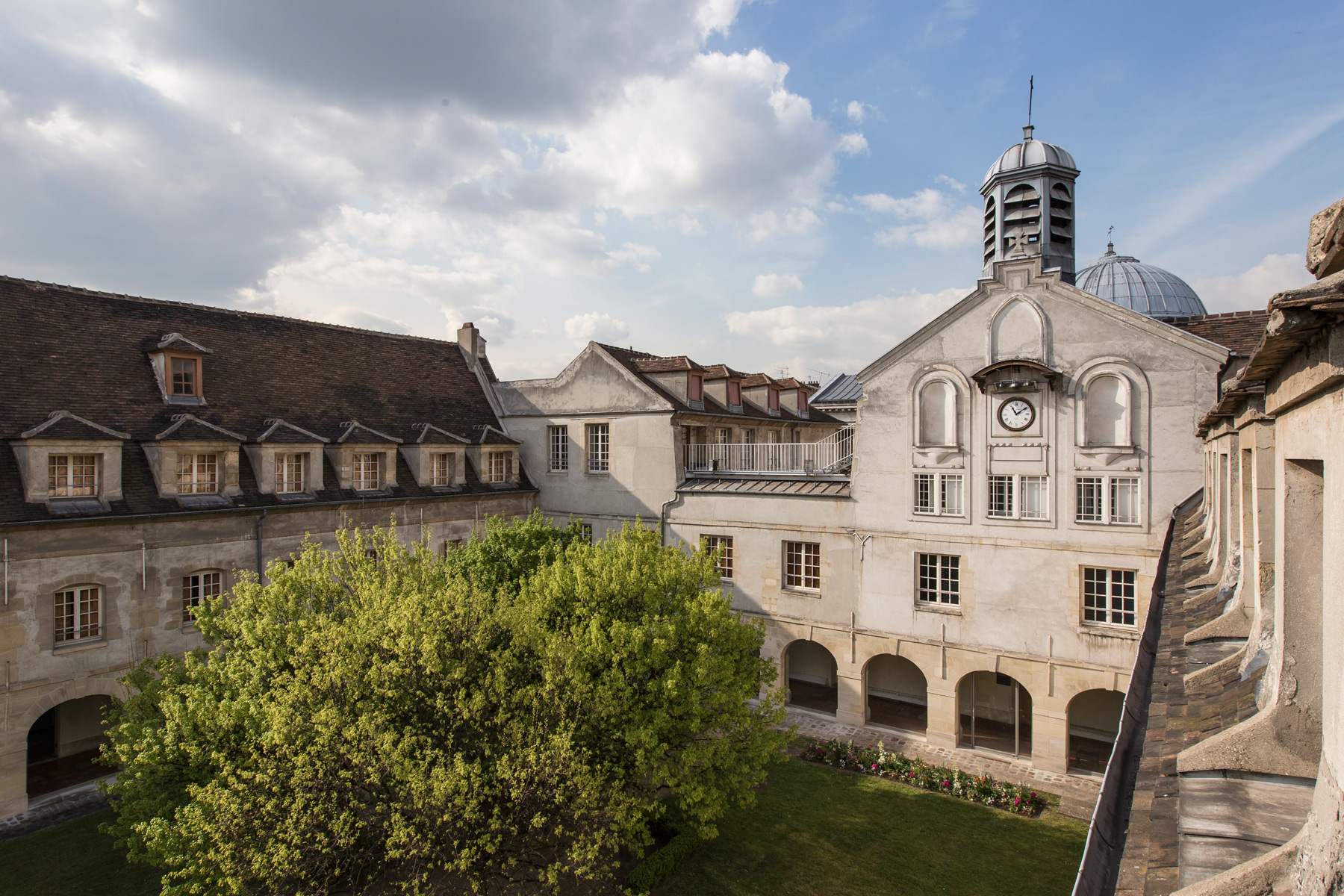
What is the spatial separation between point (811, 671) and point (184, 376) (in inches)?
1135

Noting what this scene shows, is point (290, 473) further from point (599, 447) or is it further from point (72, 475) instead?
point (599, 447)

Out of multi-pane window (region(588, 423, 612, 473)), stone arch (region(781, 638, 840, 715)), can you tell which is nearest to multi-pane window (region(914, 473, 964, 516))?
stone arch (region(781, 638, 840, 715))

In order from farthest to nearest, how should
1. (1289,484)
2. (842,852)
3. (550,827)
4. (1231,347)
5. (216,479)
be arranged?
1. (216,479)
2. (1231,347)
3. (842,852)
4. (550,827)
5. (1289,484)

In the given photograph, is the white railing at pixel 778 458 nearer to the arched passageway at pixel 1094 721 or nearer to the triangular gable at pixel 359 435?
the arched passageway at pixel 1094 721

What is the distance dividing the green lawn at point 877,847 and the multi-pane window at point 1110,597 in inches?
246

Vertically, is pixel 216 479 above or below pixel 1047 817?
above

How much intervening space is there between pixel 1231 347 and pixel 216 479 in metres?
33.4

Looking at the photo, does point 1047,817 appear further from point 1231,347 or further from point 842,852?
point 1231,347

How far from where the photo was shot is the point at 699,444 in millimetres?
33062

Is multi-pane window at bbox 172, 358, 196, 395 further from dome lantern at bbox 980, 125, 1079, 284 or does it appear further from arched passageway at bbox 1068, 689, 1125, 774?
Result: arched passageway at bbox 1068, 689, 1125, 774

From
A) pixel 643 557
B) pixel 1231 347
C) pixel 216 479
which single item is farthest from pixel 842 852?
pixel 216 479

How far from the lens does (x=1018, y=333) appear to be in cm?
2409

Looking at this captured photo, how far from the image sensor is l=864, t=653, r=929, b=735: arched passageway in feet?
99.0

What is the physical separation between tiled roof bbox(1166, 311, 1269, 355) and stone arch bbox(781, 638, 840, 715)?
1864cm
